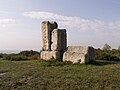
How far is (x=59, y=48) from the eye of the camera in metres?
22.1

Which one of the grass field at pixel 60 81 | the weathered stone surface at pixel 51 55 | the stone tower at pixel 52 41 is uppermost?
the stone tower at pixel 52 41

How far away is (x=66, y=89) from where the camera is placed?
439 inches

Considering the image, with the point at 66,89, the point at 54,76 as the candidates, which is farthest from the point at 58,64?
the point at 66,89

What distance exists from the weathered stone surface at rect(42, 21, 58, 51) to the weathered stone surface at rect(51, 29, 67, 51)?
0.92 metres

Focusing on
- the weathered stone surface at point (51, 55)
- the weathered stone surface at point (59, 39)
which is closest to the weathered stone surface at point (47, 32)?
the weathered stone surface at point (51, 55)

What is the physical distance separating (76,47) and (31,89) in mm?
10303

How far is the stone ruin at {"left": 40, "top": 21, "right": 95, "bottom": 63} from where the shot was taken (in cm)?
1984

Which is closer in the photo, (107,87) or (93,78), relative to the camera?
(107,87)

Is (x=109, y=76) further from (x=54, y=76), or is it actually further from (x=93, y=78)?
(x=54, y=76)

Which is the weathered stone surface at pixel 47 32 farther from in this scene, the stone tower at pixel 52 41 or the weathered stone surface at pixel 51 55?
the weathered stone surface at pixel 51 55

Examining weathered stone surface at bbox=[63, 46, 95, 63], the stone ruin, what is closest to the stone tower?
the stone ruin

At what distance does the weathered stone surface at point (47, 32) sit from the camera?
23.2 metres

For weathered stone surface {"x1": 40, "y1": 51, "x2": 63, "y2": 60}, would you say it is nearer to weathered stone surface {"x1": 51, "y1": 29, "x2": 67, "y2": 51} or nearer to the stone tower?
the stone tower

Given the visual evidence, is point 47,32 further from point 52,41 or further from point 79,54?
point 79,54
